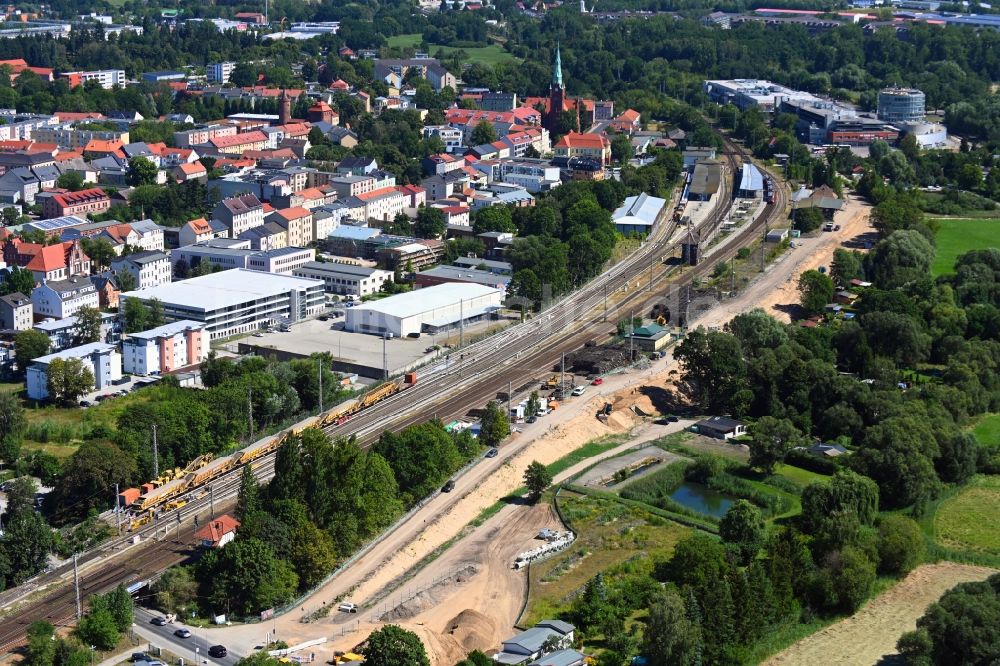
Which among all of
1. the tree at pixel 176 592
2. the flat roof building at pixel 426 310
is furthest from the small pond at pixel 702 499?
the flat roof building at pixel 426 310

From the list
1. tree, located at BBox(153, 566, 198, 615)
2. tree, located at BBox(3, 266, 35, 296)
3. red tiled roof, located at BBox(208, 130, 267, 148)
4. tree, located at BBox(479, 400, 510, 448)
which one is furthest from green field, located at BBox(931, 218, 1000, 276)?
tree, located at BBox(153, 566, 198, 615)

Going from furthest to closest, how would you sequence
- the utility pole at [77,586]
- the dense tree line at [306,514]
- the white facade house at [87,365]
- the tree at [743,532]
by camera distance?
the white facade house at [87,365]
the tree at [743,532]
the dense tree line at [306,514]
the utility pole at [77,586]

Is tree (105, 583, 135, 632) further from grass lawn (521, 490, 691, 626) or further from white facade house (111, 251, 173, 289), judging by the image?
white facade house (111, 251, 173, 289)

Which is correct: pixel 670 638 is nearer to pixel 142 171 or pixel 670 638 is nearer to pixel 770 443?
pixel 770 443

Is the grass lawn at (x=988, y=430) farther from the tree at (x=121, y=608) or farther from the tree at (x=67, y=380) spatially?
the tree at (x=67, y=380)

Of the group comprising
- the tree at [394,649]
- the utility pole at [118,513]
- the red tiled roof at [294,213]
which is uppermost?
the tree at [394,649]

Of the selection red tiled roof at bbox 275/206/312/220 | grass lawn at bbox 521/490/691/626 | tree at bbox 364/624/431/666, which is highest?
tree at bbox 364/624/431/666
